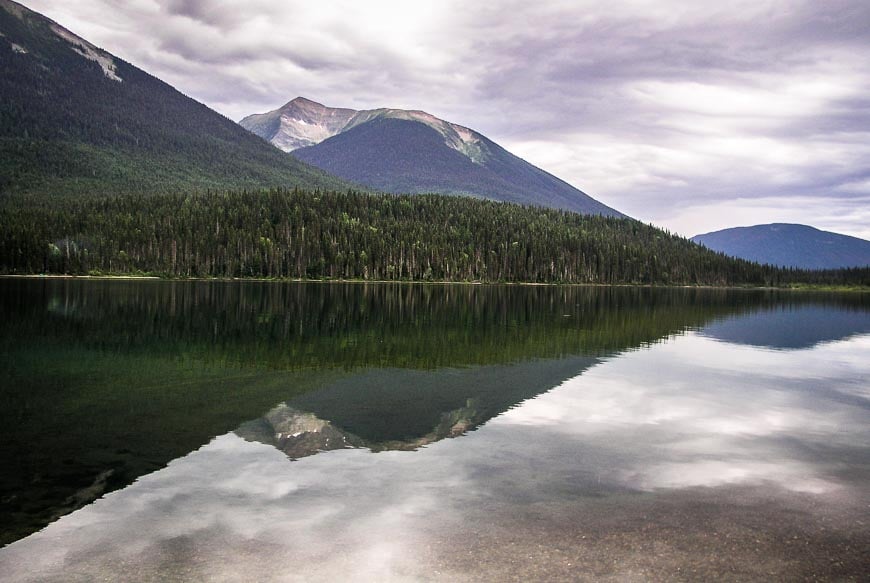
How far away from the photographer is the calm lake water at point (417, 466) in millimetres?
11453

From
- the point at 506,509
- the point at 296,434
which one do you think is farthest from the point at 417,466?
the point at 296,434

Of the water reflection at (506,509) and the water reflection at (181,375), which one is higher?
the water reflection at (181,375)

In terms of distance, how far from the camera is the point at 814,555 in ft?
39.0

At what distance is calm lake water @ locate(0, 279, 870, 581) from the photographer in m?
11.5

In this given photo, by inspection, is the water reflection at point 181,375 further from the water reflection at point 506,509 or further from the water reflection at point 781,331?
the water reflection at point 781,331

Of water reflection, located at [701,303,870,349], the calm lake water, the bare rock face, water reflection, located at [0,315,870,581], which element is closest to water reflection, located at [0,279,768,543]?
the calm lake water

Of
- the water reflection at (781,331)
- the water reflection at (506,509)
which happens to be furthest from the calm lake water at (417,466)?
the water reflection at (781,331)

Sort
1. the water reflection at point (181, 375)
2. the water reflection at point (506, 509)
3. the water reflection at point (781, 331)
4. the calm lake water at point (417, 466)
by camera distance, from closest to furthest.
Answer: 1. the water reflection at point (506, 509)
2. the calm lake water at point (417, 466)
3. the water reflection at point (181, 375)
4. the water reflection at point (781, 331)

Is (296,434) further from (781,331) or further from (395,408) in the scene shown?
(781,331)

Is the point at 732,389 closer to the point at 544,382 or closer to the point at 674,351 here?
the point at 544,382

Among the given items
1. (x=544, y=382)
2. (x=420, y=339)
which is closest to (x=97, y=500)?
(x=544, y=382)

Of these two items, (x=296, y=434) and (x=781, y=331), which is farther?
(x=781, y=331)

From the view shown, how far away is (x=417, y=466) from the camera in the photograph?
1684 centimetres

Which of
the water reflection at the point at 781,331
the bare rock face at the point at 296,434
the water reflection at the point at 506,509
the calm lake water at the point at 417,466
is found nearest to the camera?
the water reflection at the point at 506,509
